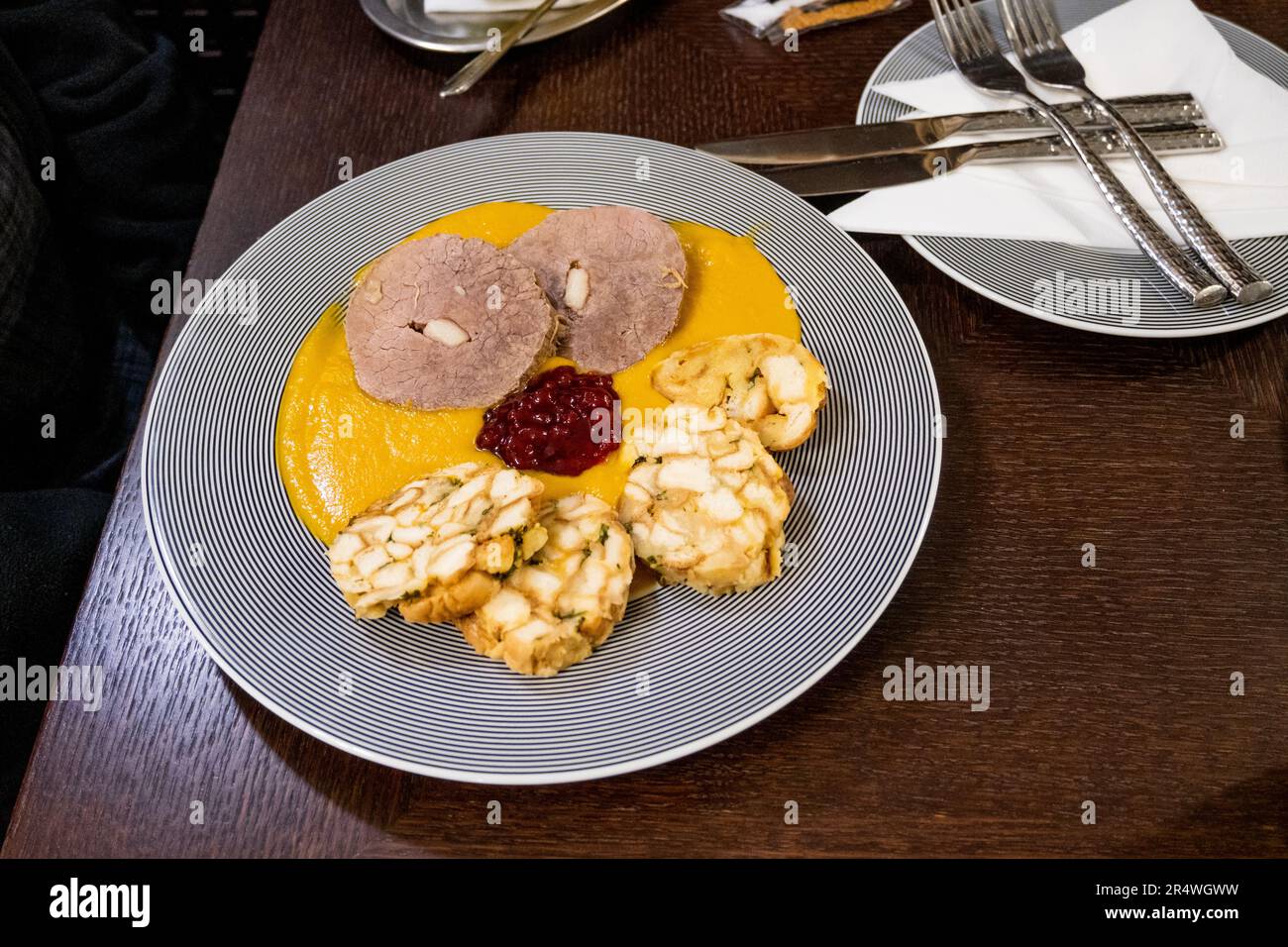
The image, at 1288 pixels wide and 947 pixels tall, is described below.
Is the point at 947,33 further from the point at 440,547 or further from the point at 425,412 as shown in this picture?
the point at 440,547

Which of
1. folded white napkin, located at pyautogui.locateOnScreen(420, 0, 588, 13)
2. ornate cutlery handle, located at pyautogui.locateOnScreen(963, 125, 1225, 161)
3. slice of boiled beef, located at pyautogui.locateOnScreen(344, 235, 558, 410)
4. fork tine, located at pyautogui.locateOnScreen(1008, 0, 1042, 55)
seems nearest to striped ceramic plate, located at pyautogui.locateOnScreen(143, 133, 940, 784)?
slice of boiled beef, located at pyautogui.locateOnScreen(344, 235, 558, 410)

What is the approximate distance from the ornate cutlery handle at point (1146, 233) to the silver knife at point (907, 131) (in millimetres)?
113

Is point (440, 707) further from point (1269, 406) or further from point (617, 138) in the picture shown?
point (1269, 406)

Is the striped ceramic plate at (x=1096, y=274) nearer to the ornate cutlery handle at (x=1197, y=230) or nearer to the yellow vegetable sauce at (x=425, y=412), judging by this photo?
the ornate cutlery handle at (x=1197, y=230)

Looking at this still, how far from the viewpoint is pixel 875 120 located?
6.65 feet

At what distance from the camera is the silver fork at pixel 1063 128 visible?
1.60 meters

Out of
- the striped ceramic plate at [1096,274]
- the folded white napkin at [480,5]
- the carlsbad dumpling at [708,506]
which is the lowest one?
the carlsbad dumpling at [708,506]

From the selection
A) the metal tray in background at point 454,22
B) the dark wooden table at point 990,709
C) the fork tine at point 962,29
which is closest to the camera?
the dark wooden table at point 990,709

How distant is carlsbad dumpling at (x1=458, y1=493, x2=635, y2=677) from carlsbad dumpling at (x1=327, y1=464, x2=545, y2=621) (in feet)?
0.10

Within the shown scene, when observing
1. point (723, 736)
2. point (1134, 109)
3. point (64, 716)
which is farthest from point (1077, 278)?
point (64, 716)

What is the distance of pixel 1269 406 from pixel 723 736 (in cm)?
113

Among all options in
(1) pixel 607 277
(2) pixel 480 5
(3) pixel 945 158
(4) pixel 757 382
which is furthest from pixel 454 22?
(4) pixel 757 382

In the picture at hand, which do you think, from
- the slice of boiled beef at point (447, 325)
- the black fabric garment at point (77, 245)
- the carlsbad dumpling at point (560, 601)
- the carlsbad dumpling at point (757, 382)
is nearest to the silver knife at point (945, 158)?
the carlsbad dumpling at point (757, 382)
